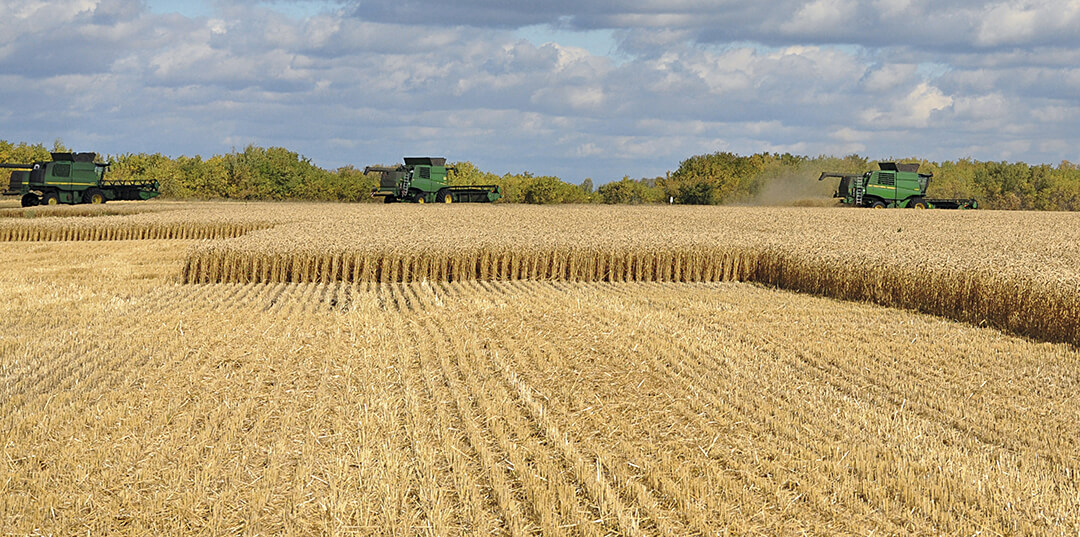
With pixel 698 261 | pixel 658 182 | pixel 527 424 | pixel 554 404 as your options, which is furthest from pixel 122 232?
pixel 658 182

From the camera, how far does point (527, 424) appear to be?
25.2 ft

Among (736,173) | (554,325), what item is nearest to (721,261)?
(554,325)

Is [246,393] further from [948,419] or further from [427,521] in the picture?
[948,419]

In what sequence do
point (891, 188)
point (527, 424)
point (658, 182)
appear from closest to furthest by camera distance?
point (527, 424) → point (891, 188) → point (658, 182)

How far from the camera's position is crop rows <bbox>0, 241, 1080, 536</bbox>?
578 cm

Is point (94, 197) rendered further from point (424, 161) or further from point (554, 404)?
point (554, 404)

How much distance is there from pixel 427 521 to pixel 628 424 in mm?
2707

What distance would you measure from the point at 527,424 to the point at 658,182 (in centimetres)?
6657

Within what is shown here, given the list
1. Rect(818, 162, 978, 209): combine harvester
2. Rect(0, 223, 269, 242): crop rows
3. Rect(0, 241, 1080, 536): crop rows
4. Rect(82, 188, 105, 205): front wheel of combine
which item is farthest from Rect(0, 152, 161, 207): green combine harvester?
Rect(818, 162, 978, 209): combine harvester

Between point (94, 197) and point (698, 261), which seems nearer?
point (698, 261)

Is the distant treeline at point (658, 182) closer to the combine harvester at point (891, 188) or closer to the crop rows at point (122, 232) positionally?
the combine harvester at point (891, 188)

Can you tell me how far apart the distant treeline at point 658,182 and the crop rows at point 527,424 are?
51720 millimetres

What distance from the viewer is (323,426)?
7531mm

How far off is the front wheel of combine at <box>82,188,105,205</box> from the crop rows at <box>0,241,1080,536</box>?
37.7 metres
